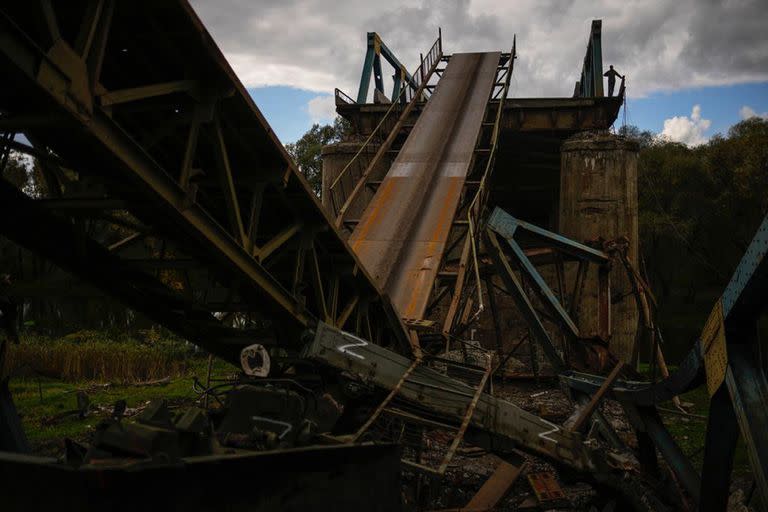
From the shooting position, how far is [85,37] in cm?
358

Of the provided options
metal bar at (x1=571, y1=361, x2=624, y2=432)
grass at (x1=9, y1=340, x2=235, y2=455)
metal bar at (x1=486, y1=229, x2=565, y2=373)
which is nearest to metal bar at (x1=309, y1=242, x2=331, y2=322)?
metal bar at (x1=486, y1=229, x2=565, y2=373)

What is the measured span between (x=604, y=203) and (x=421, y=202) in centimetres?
668

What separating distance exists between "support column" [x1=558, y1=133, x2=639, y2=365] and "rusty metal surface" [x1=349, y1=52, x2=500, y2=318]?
2.93 m

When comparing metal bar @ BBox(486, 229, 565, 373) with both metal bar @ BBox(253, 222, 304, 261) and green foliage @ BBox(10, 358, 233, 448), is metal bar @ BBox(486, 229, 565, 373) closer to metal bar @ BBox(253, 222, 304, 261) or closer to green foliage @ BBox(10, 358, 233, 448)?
metal bar @ BBox(253, 222, 304, 261)

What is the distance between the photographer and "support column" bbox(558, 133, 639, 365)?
16016mm

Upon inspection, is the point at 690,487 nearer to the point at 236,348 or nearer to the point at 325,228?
the point at 325,228

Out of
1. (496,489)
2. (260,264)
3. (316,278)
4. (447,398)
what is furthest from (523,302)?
(260,264)

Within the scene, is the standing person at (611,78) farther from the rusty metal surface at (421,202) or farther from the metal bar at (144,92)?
the metal bar at (144,92)

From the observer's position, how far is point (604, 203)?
53.8ft

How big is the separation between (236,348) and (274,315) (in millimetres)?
1456

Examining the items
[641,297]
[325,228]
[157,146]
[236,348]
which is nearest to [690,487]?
[641,297]

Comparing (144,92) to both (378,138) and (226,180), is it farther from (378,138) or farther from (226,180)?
(378,138)

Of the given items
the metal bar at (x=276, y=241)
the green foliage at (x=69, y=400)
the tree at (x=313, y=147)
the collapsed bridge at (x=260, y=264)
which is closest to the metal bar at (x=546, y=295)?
the collapsed bridge at (x=260, y=264)

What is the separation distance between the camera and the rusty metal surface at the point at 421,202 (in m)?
9.62
